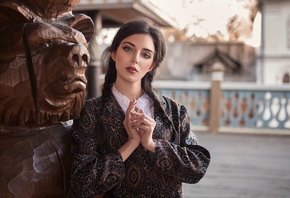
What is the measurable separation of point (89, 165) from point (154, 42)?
290 mm

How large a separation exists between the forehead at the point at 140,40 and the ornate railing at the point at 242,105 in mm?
4666

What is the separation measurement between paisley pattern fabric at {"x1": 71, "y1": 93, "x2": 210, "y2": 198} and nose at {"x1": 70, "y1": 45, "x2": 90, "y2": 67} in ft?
0.53

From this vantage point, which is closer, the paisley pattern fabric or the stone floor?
the paisley pattern fabric

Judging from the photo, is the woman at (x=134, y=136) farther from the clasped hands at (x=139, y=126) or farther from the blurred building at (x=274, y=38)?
the blurred building at (x=274, y=38)

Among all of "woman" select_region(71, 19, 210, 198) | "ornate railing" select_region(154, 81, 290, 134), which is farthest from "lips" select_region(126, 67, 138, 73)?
"ornate railing" select_region(154, 81, 290, 134)

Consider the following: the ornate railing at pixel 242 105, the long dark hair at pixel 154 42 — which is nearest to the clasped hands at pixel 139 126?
the long dark hair at pixel 154 42

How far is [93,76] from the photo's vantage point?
2877mm

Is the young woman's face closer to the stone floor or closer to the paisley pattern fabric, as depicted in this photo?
the paisley pattern fabric

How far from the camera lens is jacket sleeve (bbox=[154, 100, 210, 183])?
0.77 metres

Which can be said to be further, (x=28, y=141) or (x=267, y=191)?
(x=267, y=191)

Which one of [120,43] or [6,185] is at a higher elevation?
[120,43]

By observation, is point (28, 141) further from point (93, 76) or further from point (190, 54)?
point (190, 54)

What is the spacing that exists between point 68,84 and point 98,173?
0.20 m

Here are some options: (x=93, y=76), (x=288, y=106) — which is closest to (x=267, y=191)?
(x=93, y=76)
